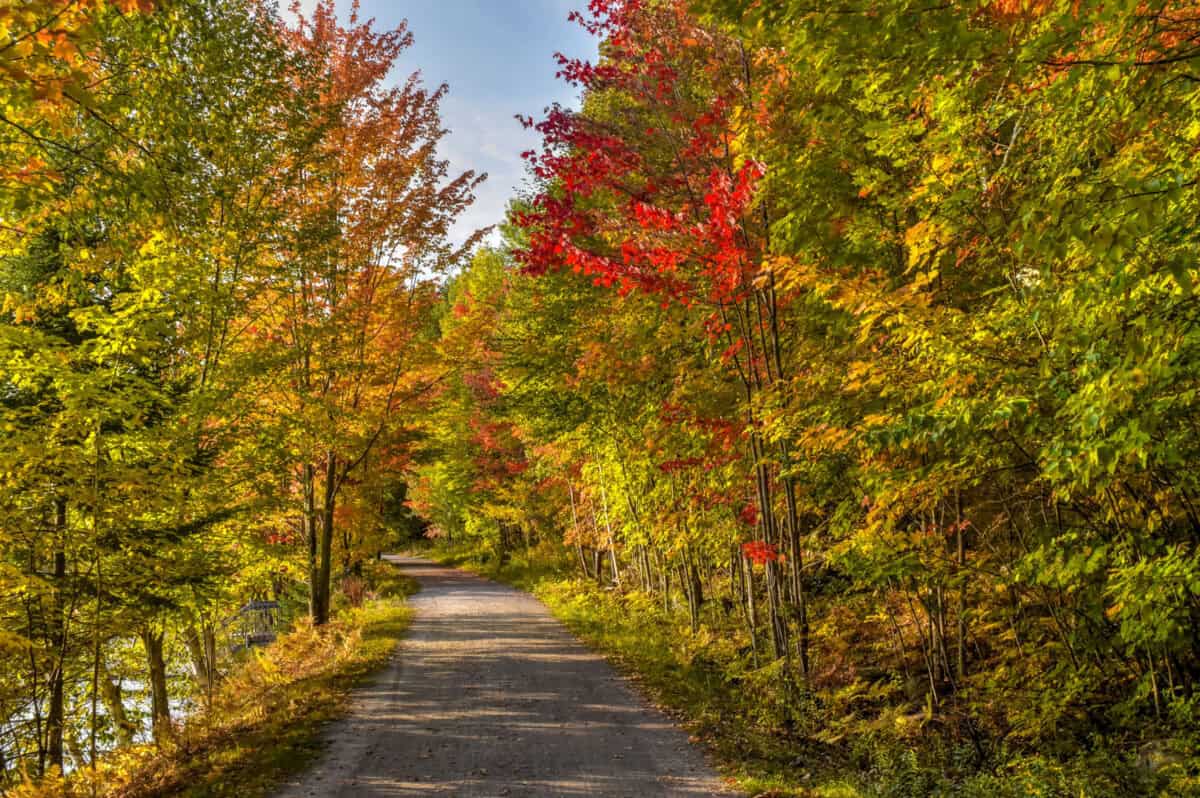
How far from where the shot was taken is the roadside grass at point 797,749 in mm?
5145

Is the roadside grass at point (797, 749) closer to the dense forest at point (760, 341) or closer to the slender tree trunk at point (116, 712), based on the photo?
the dense forest at point (760, 341)

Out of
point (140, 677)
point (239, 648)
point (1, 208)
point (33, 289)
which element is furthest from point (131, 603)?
point (239, 648)

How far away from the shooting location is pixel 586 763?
22.1ft

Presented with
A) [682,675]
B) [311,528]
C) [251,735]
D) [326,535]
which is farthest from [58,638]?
[682,675]

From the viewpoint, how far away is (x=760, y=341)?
8.38 m

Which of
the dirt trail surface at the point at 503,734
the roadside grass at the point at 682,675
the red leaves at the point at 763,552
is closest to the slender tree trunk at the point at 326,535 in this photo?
the dirt trail surface at the point at 503,734

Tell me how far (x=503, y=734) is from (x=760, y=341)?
5.35 m

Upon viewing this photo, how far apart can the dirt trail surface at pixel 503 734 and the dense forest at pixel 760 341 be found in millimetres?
1334

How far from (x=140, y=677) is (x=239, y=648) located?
1077cm

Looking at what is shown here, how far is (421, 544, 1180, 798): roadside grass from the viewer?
514cm

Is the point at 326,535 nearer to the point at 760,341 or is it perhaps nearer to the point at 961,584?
the point at 760,341

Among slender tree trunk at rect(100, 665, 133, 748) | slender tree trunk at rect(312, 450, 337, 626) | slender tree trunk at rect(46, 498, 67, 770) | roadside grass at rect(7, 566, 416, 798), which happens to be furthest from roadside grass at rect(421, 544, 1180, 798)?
slender tree trunk at rect(100, 665, 133, 748)

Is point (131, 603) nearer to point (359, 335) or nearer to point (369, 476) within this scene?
point (359, 335)


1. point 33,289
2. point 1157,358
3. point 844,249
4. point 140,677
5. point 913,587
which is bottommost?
point 140,677
